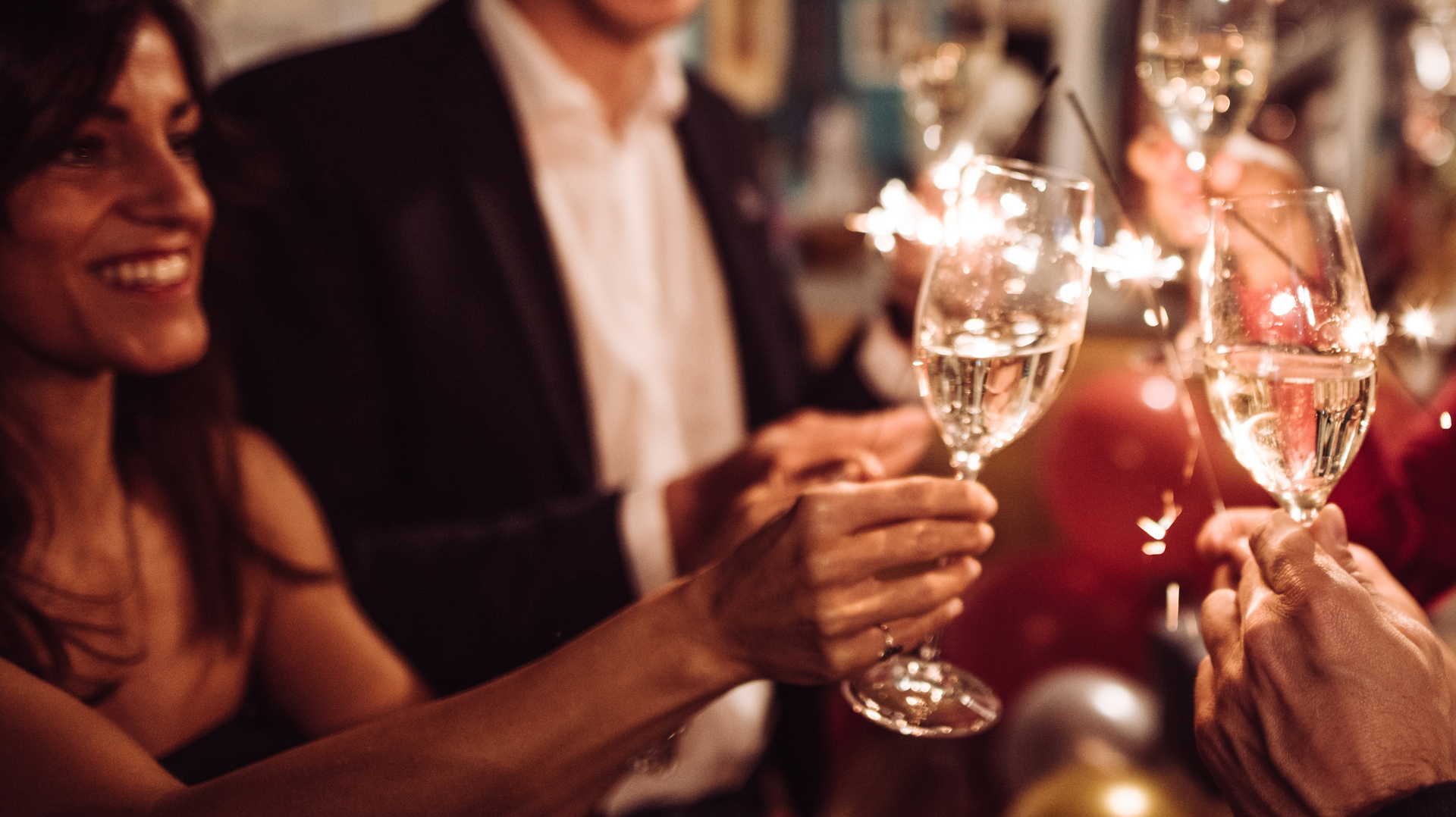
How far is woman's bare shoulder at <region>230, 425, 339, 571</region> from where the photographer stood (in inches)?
47.8

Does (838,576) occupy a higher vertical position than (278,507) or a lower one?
higher

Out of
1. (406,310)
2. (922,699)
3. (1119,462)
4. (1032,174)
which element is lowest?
(1119,462)

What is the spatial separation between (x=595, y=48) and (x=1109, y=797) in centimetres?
169

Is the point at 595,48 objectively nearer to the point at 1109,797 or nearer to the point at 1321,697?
the point at 1321,697

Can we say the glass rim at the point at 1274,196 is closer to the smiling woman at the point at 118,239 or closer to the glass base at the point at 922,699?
the glass base at the point at 922,699

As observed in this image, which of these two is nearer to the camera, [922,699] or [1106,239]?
[922,699]

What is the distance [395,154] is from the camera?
60.4 inches

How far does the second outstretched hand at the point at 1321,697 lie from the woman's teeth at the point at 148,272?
3.44ft

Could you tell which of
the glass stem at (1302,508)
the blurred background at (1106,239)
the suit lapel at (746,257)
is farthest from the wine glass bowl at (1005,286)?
the suit lapel at (746,257)

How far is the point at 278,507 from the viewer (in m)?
1.24

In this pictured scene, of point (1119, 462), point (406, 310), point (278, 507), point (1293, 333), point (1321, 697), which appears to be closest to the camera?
point (1321, 697)

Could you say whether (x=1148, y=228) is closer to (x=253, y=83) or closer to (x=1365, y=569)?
(x=1365, y=569)

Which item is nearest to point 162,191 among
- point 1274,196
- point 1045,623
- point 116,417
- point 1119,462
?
point 116,417

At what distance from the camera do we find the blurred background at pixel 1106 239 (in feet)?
5.14
